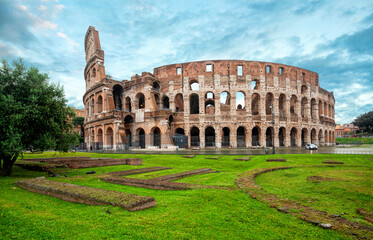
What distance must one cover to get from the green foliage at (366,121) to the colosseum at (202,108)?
168 ft

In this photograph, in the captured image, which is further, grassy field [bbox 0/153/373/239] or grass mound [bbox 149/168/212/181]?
grass mound [bbox 149/168/212/181]

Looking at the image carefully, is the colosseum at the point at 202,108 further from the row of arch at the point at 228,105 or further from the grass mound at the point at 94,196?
the grass mound at the point at 94,196

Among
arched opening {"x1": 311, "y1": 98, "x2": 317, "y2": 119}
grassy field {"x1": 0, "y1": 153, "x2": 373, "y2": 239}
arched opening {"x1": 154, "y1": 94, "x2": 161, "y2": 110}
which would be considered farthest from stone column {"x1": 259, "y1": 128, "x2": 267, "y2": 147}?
grassy field {"x1": 0, "y1": 153, "x2": 373, "y2": 239}

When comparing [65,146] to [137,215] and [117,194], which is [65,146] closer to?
[117,194]

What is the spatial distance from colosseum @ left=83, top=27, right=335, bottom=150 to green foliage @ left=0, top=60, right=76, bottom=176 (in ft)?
77.6

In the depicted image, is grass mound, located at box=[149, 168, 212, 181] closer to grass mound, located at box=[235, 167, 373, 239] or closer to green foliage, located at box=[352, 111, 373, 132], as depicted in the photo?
grass mound, located at box=[235, 167, 373, 239]

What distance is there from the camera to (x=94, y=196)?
470cm

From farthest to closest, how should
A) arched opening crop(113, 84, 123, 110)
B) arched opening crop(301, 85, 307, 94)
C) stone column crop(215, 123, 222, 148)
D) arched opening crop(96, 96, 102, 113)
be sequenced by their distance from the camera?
arched opening crop(113, 84, 123, 110), arched opening crop(301, 85, 307, 94), arched opening crop(96, 96, 102, 113), stone column crop(215, 123, 222, 148)

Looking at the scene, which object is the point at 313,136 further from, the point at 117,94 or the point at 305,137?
the point at 117,94

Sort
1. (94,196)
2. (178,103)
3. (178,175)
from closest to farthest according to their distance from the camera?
(94,196), (178,175), (178,103)

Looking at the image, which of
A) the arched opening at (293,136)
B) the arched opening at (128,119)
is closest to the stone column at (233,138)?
the arched opening at (293,136)

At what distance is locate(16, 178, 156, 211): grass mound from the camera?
4285 mm

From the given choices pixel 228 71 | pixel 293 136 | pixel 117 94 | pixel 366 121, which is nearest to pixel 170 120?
pixel 228 71

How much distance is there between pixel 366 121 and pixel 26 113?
314 ft
